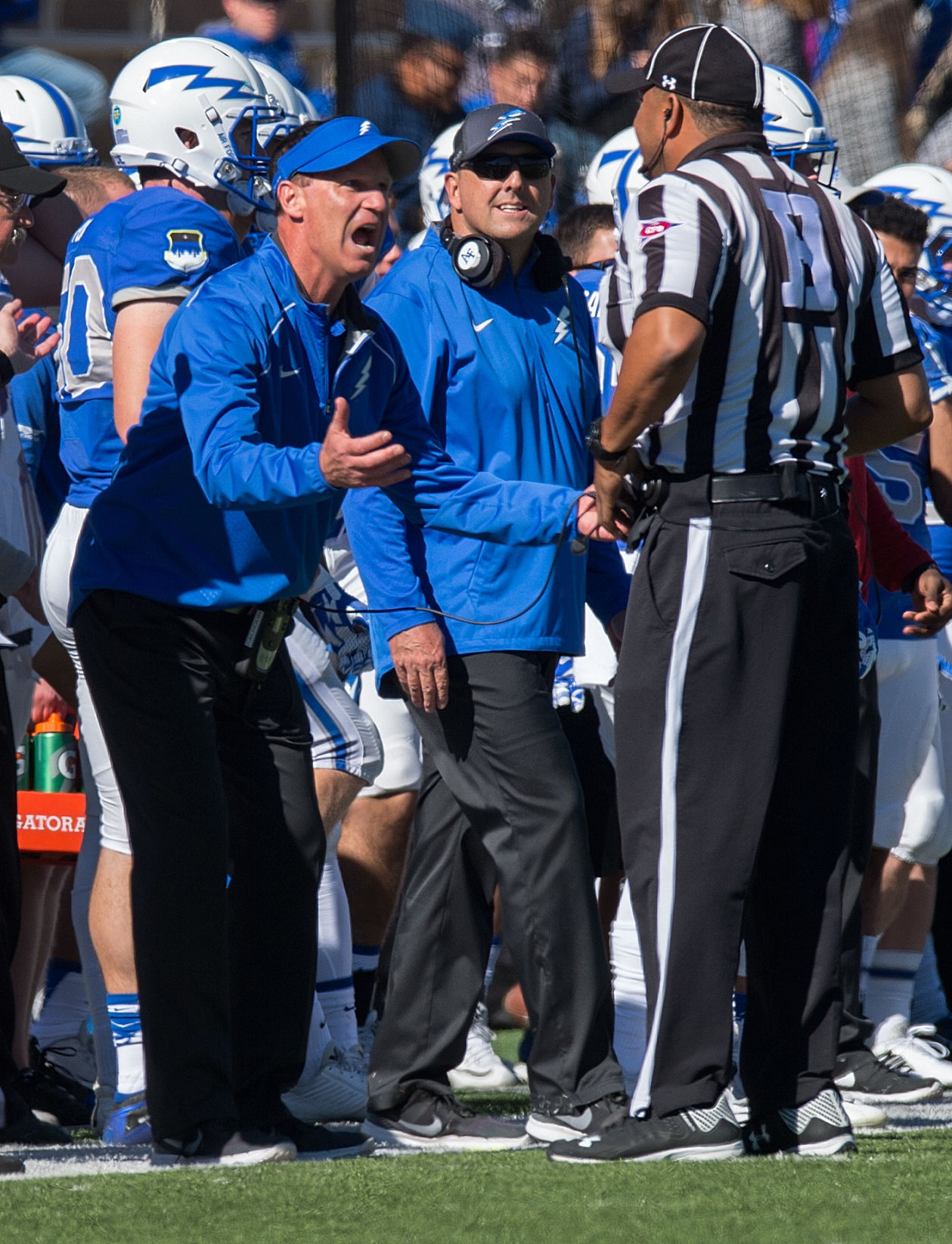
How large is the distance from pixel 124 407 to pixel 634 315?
1.09m

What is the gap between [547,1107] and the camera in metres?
4.29

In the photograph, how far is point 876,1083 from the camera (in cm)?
518

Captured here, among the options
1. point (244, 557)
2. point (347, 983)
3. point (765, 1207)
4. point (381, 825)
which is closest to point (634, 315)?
point (244, 557)

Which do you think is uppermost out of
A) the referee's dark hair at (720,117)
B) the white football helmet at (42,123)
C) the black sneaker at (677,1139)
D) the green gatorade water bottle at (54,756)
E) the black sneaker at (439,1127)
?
the white football helmet at (42,123)

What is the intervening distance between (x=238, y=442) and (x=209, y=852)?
0.85 m

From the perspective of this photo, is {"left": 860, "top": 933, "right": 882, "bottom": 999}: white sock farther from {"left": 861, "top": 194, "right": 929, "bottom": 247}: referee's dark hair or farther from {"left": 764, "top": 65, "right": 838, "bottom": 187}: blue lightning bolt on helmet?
{"left": 764, "top": 65, "right": 838, "bottom": 187}: blue lightning bolt on helmet

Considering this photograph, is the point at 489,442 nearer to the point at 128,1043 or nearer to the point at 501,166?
the point at 501,166

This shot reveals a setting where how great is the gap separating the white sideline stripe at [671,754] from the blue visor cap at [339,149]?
40.7 inches

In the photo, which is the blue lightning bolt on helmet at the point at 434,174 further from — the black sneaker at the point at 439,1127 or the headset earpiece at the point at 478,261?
the black sneaker at the point at 439,1127

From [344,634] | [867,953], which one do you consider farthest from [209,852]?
[867,953]

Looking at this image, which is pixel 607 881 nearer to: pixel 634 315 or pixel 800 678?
pixel 800 678

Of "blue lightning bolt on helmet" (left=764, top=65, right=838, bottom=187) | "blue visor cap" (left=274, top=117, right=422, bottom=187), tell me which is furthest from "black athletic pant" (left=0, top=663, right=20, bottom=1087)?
"blue lightning bolt on helmet" (left=764, top=65, right=838, bottom=187)

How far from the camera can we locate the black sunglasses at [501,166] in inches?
187

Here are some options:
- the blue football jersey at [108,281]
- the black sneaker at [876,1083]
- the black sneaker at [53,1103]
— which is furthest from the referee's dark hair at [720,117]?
the black sneaker at [53,1103]
